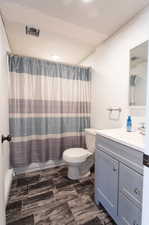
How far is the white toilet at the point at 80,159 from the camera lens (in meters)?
1.70

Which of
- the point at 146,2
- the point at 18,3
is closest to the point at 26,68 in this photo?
the point at 18,3

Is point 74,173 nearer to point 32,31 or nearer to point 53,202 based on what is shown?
point 53,202

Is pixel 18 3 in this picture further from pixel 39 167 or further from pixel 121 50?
pixel 39 167

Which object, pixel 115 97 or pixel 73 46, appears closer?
pixel 115 97

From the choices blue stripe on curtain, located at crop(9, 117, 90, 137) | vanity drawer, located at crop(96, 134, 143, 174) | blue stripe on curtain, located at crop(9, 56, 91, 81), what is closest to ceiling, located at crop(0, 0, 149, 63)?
blue stripe on curtain, located at crop(9, 56, 91, 81)

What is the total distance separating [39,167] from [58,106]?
1.19m

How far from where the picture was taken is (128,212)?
3.00 feet

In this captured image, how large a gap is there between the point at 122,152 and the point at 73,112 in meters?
1.43

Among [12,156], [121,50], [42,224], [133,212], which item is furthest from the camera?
[12,156]

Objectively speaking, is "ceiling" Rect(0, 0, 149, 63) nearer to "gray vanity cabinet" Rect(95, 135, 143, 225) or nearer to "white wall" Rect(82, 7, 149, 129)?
"white wall" Rect(82, 7, 149, 129)

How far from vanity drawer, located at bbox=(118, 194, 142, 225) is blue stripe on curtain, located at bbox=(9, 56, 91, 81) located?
2.00m

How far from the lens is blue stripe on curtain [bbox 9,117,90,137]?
6.18ft

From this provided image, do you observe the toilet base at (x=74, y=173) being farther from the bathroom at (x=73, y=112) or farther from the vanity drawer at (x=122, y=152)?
the vanity drawer at (x=122, y=152)

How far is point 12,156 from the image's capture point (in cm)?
188
